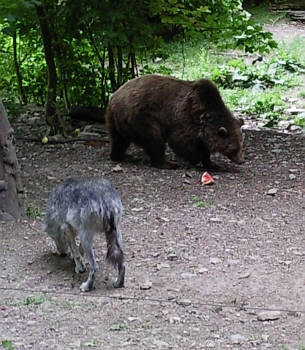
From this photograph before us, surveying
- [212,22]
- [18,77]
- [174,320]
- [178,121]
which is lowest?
[174,320]

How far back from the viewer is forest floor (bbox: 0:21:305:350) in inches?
169

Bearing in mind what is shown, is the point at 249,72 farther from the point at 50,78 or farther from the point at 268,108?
the point at 50,78

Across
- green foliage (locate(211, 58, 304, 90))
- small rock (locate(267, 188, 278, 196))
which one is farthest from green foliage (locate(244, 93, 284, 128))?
small rock (locate(267, 188, 278, 196))

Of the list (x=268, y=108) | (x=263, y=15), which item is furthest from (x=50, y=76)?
(x=263, y=15)

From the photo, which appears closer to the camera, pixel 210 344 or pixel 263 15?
pixel 210 344

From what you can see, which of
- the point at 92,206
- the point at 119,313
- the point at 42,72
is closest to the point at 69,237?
the point at 92,206

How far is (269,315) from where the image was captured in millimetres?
4512

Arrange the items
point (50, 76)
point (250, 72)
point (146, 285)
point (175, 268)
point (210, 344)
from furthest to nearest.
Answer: point (250, 72)
point (50, 76)
point (175, 268)
point (146, 285)
point (210, 344)

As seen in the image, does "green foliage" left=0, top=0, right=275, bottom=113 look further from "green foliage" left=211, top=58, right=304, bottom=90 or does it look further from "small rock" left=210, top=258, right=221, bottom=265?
"small rock" left=210, top=258, right=221, bottom=265

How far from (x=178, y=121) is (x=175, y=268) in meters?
3.11

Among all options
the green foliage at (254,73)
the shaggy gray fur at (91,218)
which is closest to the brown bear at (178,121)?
the shaggy gray fur at (91,218)

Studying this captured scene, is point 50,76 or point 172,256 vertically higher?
point 50,76

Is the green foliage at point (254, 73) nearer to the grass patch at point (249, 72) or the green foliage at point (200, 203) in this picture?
the grass patch at point (249, 72)

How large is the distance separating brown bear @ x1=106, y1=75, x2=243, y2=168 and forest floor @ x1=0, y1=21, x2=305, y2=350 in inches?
8.4
